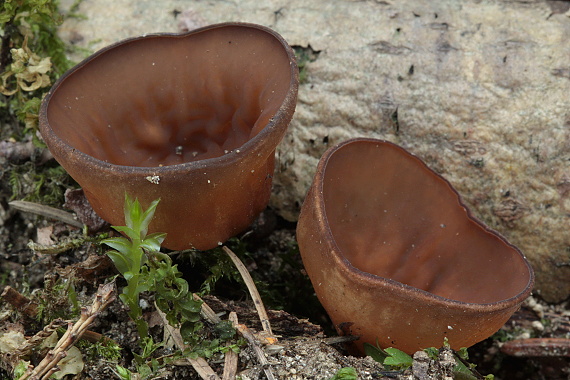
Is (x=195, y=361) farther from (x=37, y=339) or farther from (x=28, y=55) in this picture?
(x=28, y=55)

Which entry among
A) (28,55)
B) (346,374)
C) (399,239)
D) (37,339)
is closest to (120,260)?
(37,339)

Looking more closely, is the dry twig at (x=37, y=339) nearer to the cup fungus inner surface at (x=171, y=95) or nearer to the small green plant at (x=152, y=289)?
the small green plant at (x=152, y=289)

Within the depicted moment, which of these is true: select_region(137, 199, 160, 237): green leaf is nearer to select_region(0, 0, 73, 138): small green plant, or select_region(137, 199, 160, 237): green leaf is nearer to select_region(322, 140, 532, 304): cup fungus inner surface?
select_region(322, 140, 532, 304): cup fungus inner surface

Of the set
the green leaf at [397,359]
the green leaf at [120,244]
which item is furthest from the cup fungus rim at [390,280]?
the green leaf at [120,244]

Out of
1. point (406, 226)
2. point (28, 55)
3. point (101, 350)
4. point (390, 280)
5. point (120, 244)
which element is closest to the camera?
point (120, 244)

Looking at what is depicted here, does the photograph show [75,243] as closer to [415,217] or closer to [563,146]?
[415,217]
